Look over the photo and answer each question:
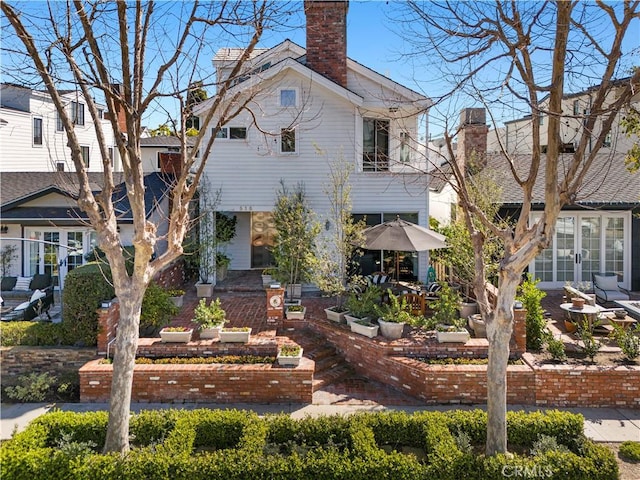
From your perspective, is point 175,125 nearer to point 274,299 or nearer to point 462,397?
point 274,299

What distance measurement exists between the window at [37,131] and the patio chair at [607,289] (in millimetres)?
30333

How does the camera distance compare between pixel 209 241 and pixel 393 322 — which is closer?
pixel 393 322

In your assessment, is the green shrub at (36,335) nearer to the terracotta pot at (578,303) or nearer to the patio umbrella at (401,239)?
the patio umbrella at (401,239)

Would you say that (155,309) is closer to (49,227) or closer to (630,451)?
(630,451)

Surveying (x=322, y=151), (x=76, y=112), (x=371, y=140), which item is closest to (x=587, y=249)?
(x=371, y=140)

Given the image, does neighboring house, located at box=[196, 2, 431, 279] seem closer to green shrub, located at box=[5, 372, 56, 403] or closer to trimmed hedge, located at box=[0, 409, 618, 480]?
green shrub, located at box=[5, 372, 56, 403]

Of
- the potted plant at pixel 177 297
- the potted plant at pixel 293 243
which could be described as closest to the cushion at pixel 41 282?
the potted plant at pixel 177 297

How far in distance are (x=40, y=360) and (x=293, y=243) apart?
7.02m

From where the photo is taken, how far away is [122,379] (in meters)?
6.42

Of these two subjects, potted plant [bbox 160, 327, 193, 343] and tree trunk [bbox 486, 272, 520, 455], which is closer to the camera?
tree trunk [bbox 486, 272, 520, 455]

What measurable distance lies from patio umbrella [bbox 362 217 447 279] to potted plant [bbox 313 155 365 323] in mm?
500

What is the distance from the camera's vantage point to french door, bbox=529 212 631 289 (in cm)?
1669

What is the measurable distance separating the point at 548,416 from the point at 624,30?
216 inches

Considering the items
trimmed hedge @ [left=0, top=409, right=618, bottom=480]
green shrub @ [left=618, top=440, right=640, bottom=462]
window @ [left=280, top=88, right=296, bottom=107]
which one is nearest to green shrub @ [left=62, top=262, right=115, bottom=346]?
trimmed hedge @ [left=0, top=409, right=618, bottom=480]
